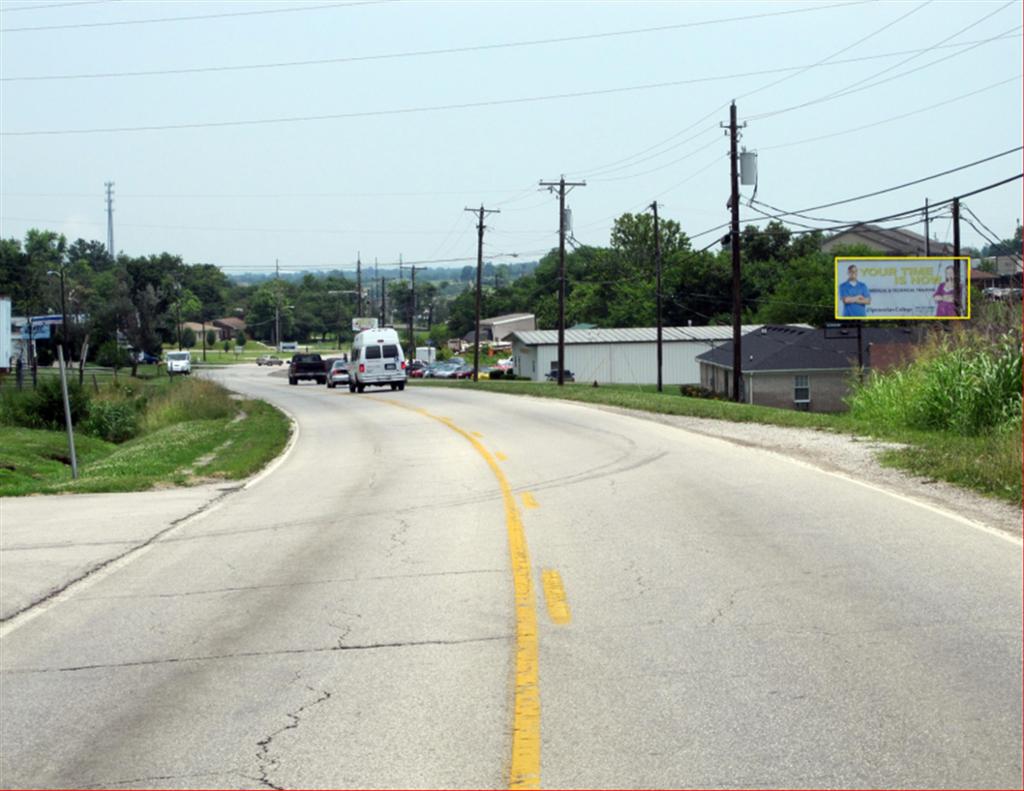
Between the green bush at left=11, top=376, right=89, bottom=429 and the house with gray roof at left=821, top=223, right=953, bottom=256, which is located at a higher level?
the house with gray roof at left=821, top=223, right=953, bottom=256

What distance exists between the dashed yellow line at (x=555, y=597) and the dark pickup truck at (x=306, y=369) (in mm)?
63327

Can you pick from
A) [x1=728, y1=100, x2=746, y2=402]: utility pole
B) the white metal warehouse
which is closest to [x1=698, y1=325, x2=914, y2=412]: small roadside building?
[x1=728, y1=100, x2=746, y2=402]: utility pole

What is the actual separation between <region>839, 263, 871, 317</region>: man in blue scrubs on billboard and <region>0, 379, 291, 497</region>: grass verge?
22.5 m

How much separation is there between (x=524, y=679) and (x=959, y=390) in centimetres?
1674

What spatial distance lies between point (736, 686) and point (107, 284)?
12892 cm

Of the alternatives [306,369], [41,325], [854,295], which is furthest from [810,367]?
[41,325]

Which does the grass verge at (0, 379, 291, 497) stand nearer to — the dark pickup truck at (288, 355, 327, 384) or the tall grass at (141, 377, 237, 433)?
the tall grass at (141, 377, 237, 433)

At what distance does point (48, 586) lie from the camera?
1114 centimetres

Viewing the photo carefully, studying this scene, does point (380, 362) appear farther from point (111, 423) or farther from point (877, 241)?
point (877, 241)

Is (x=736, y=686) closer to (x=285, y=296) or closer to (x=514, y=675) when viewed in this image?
(x=514, y=675)

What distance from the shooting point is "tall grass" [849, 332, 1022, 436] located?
21.2 metres

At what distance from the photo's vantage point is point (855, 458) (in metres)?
18.9

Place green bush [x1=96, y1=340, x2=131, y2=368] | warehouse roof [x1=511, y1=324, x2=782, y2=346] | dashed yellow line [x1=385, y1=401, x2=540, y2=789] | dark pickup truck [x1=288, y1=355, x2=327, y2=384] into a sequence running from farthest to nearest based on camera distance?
1. warehouse roof [x1=511, y1=324, x2=782, y2=346]
2. green bush [x1=96, y1=340, x2=131, y2=368]
3. dark pickup truck [x1=288, y1=355, x2=327, y2=384]
4. dashed yellow line [x1=385, y1=401, x2=540, y2=789]

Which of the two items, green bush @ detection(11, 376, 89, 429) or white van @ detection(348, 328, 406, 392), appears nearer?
green bush @ detection(11, 376, 89, 429)
